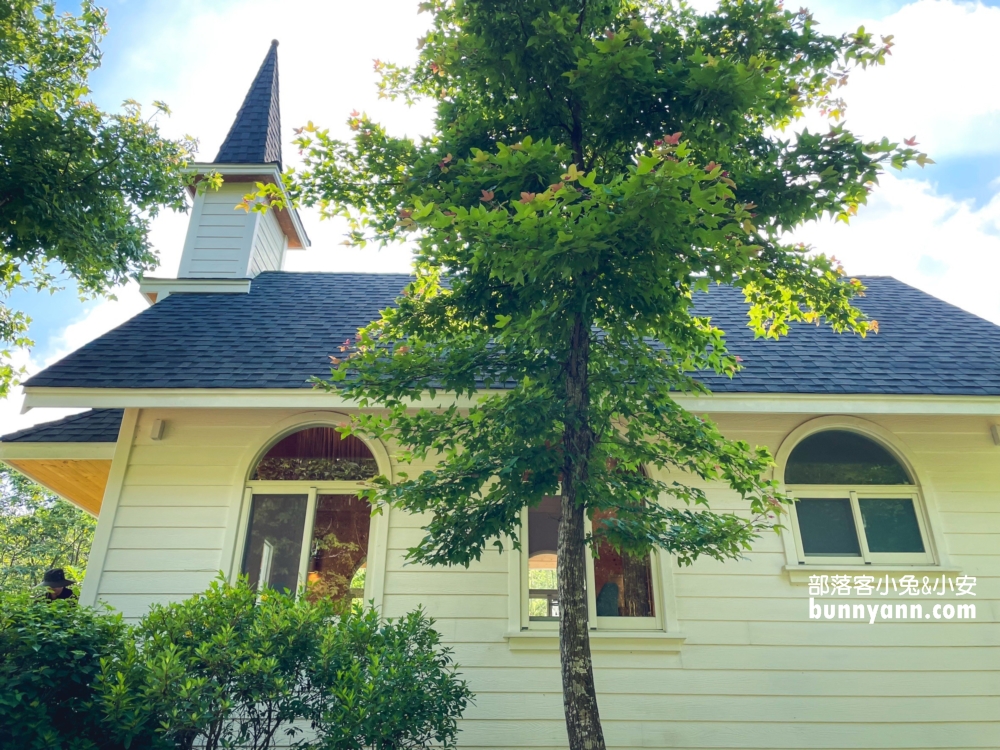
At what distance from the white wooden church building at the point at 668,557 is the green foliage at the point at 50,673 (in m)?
1.92

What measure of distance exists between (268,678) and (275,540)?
2.40 metres

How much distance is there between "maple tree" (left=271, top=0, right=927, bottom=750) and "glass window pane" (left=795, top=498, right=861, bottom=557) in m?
2.30

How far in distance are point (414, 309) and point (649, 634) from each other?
3.46 metres

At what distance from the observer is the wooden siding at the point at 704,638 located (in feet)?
16.6

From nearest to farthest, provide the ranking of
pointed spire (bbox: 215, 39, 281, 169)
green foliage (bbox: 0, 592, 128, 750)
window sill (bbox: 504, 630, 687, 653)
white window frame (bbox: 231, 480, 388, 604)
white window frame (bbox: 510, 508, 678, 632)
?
green foliage (bbox: 0, 592, 128, 750) → window sill (bbox: 504, 630, 687, 653) → white window frame (bbox: 510, 508, 678, 632) → white window frame (bbox: 231, 480, 388, 604) → pointed spire (bbox: 215, 39, 281, 169)

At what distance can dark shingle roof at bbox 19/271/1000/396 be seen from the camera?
224 inches

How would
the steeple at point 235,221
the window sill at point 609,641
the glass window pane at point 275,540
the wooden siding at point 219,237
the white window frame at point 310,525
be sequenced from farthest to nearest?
the wooden siding at point 219,237
the steeple at point 235,221
the glass window pane at point 275,540
the white window frame at point 310,525
the window sill at point 609,641

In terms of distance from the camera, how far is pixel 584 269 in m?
3.01

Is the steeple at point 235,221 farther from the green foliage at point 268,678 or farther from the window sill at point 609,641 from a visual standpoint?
the window sill at point 609,641

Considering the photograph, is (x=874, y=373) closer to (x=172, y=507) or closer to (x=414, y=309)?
(x=414, y=309)

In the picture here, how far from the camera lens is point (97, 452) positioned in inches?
236

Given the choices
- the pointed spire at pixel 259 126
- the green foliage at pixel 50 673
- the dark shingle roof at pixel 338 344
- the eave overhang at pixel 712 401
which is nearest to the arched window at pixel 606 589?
the eave overhang at pixel 712 401

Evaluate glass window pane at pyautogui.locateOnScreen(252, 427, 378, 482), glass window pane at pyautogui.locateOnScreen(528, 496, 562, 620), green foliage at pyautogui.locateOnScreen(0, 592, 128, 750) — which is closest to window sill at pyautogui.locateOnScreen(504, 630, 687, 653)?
glass window pane at pyautogui.locateOnScreen(528, 496, 562, 620)

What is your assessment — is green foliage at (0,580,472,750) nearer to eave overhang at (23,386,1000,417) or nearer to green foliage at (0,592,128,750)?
green foliage at (0,592,128,750)
